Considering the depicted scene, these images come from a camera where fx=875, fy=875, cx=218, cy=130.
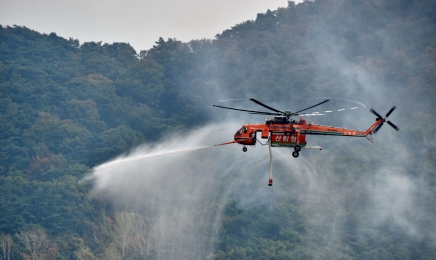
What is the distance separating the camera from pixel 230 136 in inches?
4934

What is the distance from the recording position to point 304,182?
111875 mm

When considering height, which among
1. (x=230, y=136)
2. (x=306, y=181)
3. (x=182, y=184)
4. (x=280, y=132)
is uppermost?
(x=230, y=136)

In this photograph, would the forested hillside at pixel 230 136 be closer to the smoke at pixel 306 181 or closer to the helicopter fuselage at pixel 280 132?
the smoke at pixel 306 181

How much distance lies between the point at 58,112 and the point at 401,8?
6111cm

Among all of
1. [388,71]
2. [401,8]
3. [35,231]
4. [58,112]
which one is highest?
[401,8]

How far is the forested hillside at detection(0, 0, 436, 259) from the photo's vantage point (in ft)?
337

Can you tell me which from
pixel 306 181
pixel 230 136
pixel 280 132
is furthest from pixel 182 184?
pixel 280 132

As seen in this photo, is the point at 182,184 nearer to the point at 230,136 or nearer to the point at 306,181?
the point at 230,136

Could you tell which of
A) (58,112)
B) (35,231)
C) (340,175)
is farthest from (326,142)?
(58,112)

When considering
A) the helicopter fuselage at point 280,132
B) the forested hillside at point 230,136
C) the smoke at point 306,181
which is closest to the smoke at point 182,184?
the smoke at point 306,181

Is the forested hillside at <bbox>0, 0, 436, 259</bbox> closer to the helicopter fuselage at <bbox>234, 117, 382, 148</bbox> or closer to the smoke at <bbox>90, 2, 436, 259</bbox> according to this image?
the smoke at <bbox>90, 2, 436, 259</bbox>

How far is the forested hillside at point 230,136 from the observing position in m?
103

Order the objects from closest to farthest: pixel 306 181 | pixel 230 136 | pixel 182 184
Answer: pixel 306 181 → pixel 182 184 → pixel 230 136

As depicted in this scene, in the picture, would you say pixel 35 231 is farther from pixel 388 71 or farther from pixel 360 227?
pixel 388 71
